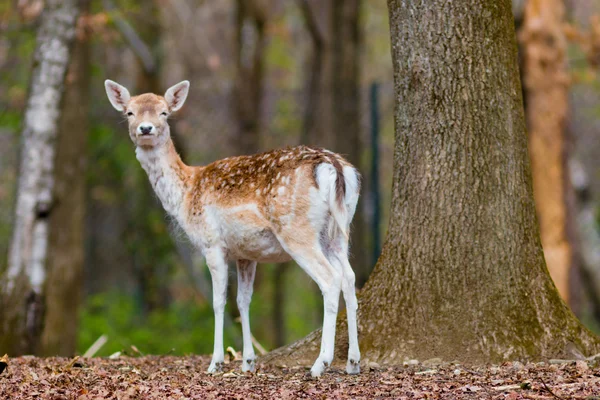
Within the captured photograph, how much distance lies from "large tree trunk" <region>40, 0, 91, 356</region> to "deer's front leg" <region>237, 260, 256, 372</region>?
3.83 meters

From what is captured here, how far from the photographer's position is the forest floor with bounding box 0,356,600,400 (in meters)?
5.01

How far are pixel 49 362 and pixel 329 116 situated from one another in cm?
610

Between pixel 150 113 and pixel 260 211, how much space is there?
1401 mm

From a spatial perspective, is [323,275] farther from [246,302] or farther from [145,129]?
[145,129]

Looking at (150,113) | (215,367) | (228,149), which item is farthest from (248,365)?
(228,149)

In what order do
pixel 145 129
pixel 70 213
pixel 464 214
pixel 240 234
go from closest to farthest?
pixel 464 214 → pixel 240 234 → pixel 145 129 → pixel 70 213

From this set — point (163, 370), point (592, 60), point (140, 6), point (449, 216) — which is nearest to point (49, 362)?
point (163, 370)

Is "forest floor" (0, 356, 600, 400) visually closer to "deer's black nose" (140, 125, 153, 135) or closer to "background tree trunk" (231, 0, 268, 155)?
"deer's black nose" (140, 125, 153, 135)

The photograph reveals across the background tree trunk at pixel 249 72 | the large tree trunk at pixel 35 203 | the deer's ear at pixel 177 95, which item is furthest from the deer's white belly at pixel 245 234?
the background tree trunk at pixel 249 72

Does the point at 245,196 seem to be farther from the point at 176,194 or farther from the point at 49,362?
the point at 49,362

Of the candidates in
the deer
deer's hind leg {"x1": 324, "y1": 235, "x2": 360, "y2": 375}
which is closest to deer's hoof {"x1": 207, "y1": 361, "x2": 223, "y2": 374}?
the deer

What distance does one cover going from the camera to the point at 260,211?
20.7 feet

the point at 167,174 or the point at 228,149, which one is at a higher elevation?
the point at 228,149

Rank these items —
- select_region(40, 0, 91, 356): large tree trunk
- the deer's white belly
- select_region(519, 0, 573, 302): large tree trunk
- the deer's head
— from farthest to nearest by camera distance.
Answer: select_region(519, 0, 573, 302): large tree trunk, select_region(40, 0, 91, 356): large tree trunk, the deer's head, the deer's white belly
